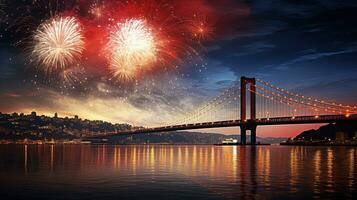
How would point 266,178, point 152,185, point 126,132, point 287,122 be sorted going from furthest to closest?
point 126,132 < point 287,122 < point 266,178 < point 152,185

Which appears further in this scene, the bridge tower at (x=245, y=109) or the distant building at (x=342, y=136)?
the distant building at (x=342, y=136)

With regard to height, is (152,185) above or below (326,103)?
below

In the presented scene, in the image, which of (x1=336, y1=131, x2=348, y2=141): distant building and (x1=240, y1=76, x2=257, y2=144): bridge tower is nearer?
(x1=240, y1=76, x2=257, y2=144): bridge tower

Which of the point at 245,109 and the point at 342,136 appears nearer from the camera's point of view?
the point at 245,109

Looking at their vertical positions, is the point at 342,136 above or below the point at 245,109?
below

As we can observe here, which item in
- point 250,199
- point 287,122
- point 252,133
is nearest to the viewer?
point 250,199

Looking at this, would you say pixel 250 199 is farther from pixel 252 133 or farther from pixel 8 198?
pixel 252 133

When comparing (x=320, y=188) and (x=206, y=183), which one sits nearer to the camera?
(x=320, y=188)

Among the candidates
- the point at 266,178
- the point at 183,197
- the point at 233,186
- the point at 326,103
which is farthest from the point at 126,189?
the point at 326,103

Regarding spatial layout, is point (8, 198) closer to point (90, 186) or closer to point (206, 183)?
point (90, 186)

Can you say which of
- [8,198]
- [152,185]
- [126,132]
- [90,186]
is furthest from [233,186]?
[126,132]
